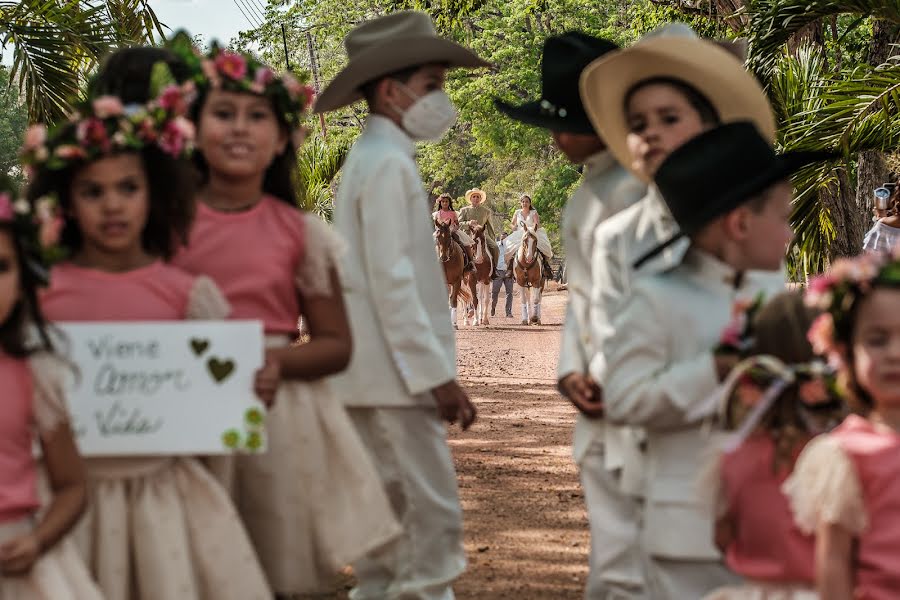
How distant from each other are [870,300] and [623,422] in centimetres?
93

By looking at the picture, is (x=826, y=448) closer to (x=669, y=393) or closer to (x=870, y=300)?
(x=870, y=300)

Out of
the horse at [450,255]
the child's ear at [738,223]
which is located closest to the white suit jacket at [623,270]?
the child's ear at [738,223]

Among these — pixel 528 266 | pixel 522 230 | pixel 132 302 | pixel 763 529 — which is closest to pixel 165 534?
pixel 132 302

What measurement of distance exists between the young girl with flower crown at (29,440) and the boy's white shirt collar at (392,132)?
2.31 metres

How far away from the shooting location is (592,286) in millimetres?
5168

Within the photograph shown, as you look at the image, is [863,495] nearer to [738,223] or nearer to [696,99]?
[738,223]

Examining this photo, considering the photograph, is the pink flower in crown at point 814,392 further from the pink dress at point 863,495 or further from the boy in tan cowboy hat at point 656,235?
the boy in tan cowboy hat at point 656,235

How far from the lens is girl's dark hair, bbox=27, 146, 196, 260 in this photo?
3.88 metres

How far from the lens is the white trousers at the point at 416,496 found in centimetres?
553

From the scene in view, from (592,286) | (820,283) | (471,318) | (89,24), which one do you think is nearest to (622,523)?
(592,286)

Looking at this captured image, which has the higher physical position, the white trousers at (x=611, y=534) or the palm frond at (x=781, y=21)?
the palm frond at (x=781, y=21)

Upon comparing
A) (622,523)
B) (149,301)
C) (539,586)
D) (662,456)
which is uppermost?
(149,301)

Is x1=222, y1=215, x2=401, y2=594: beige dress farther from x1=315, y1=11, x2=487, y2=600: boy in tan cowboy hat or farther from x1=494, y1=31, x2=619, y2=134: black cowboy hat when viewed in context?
x1=494, y1=31, x2=619, y2=134: black cowboy hat

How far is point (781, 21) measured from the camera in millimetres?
12719
